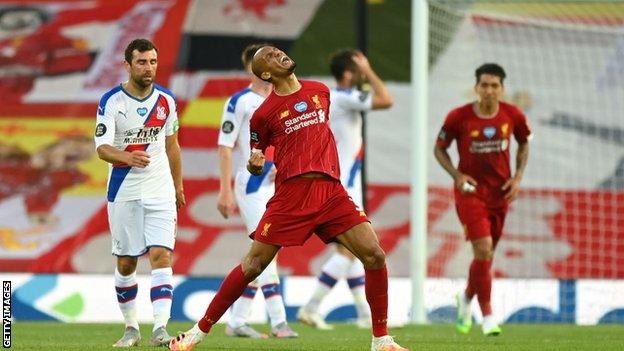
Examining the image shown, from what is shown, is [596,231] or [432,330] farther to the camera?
[596,231]

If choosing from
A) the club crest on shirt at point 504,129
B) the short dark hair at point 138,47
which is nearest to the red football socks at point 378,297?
the short dark hair at point 138,47

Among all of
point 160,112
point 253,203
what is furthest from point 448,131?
point 160,112

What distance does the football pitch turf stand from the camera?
10.0 metres

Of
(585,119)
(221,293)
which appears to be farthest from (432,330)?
(585,119)

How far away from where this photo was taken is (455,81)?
1880 centimetres

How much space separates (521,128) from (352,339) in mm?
2527

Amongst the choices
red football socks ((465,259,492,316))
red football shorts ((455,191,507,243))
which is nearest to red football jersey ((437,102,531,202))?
red football shorts ((455,191,507,243))

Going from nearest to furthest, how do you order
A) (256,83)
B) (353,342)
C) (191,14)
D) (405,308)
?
(353,342) < (256,83) < (405,308) < (191,14)

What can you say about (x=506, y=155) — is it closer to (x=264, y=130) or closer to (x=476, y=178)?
(x=476, y=178)

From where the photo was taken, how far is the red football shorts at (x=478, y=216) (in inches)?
465

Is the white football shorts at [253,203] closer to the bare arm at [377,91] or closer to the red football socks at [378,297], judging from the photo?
the bare arm at [377,91]

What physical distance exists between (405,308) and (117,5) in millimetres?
6873

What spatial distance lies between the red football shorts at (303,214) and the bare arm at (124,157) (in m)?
1.15

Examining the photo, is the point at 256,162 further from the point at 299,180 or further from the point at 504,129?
the point at 504,129
